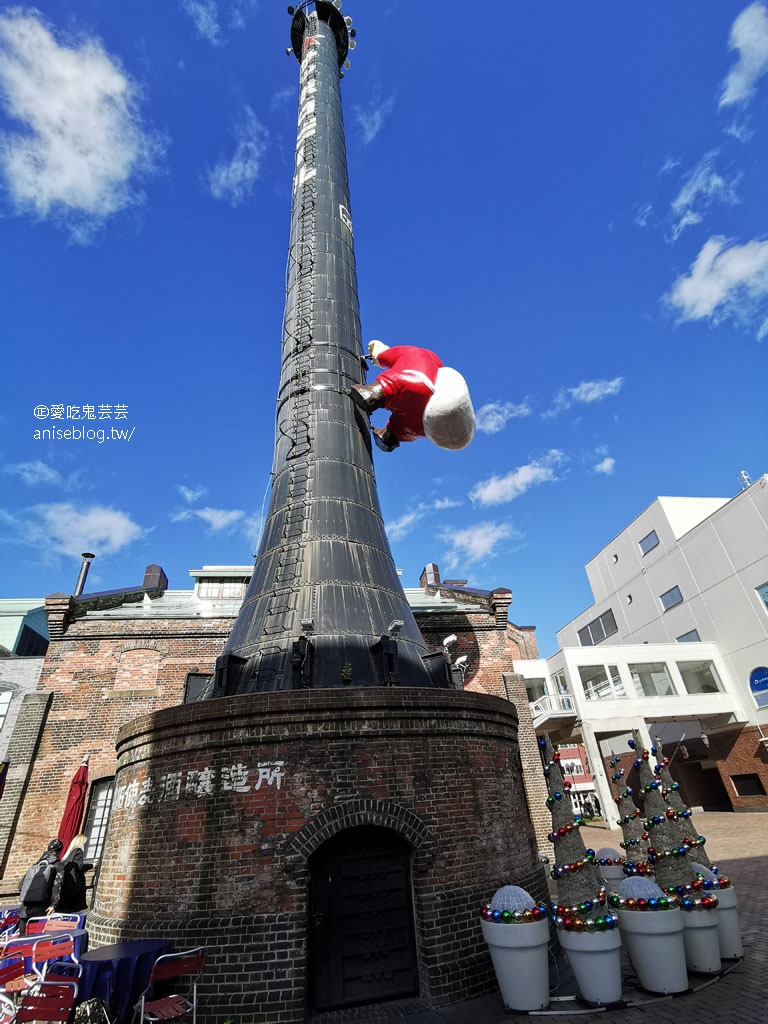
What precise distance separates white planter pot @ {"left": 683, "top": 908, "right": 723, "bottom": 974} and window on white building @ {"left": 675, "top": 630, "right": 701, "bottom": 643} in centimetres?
2304

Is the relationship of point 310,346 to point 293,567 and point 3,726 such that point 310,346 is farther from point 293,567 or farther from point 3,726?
point 3,726

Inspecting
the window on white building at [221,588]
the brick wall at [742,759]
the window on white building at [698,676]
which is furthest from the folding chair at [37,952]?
the window on white building at [698,676]

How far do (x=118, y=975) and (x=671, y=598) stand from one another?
2900cm

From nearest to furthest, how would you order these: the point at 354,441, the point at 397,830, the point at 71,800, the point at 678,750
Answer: the point at 397,830
the point at 354,441
the point at 71,800
the point at 678,750

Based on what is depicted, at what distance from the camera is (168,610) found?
15.8 m

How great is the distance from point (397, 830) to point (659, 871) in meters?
3.15

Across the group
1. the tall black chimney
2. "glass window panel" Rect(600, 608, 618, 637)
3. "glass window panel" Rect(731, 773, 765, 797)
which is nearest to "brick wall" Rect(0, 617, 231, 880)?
the tall black chimney

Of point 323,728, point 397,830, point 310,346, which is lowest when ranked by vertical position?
point 397,830

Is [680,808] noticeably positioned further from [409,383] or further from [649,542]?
[649,542]

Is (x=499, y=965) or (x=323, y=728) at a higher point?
(x=323, y=728)

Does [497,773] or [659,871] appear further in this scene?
[497,773]

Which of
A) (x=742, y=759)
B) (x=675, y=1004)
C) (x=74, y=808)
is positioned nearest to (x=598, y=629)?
(x=742, y=759)

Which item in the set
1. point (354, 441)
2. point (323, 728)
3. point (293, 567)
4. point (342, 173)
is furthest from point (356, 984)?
point (342, 173)

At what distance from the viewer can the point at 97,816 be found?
472 inches
